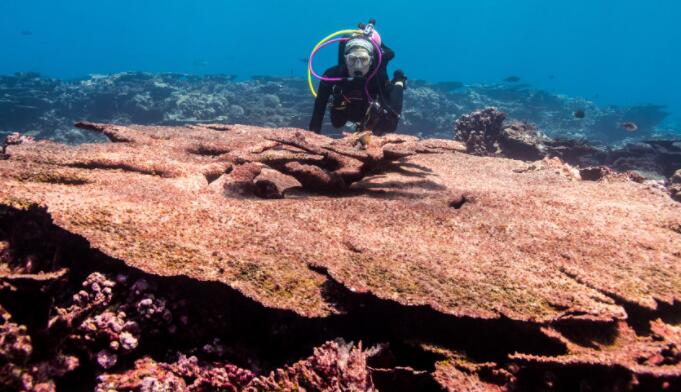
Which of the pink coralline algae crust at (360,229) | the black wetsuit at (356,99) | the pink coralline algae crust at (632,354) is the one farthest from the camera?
the black wetsuit at (356,99)

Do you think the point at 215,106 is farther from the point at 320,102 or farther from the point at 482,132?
the point at 482,132

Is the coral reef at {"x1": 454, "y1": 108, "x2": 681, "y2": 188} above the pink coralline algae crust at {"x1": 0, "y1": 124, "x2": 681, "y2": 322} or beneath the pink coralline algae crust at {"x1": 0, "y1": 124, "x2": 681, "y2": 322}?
above

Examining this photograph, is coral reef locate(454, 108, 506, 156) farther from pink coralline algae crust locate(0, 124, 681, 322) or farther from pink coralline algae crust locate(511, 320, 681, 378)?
pink coralline algae crust locate(511, 320, 681, 378)

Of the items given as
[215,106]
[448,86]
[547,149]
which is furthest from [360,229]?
[448,86]

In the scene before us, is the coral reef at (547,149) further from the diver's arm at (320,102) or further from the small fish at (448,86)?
the small fish at (448,86)

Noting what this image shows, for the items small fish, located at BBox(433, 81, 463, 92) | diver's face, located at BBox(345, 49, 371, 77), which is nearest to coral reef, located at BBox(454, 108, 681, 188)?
diver's face, located at BBox(345, 49, 371, 77)

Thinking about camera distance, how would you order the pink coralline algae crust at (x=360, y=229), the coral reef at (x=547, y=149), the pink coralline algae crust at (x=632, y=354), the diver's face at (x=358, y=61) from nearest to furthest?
1. the pink coralline algae crust at (x=632, y=354)
2. the pink coralline algae crust at (x=360, y=229)
3. the diver's face at (x=358, y=61)
4. the coral reef at (x=547, y=149)

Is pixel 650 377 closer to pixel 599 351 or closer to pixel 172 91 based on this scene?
pixel 599 351

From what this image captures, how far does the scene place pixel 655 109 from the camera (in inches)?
1377

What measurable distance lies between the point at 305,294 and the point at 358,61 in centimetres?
615

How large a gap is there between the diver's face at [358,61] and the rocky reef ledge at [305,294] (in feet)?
15.7

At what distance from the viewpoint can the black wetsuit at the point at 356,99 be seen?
26.5 ft

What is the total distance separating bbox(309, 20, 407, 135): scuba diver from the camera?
7785 mm

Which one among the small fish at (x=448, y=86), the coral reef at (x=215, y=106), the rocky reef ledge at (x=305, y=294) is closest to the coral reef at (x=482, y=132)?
the rocky reef ledge at (x=305, y=294)
